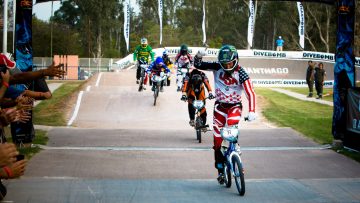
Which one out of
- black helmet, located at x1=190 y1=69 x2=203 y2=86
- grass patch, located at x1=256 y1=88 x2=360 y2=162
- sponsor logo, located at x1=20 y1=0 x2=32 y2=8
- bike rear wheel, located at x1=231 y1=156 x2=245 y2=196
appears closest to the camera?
bike rear wheel, located at x1=231 y1=156 x2=245 y2=196

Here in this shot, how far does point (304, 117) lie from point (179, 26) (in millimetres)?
76243

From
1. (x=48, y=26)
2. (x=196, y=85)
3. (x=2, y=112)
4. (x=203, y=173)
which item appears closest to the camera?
(x=2, y=112)

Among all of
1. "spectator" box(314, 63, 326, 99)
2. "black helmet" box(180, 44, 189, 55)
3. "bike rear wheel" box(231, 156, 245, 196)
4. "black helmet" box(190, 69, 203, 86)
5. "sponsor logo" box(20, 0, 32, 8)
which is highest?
"sponsor logo" box(20, 0, 32, 8)

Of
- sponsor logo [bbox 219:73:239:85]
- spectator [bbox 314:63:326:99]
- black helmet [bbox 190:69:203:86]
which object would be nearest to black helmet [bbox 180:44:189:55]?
black helmet [bbox 190:69:203:86]

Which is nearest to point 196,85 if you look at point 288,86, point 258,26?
point 288,86

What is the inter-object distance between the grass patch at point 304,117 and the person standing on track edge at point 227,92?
627 centimetres

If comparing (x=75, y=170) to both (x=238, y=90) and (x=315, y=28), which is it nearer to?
(x=238, y=90)

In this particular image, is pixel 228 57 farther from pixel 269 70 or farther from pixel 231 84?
pixel 269 70

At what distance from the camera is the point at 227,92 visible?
10.3 meters

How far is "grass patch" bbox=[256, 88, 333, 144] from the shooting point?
Answer: 17.9 m

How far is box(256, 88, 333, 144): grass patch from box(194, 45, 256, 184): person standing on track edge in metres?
6.27

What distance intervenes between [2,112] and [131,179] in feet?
16.4

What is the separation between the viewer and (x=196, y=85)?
16000mm

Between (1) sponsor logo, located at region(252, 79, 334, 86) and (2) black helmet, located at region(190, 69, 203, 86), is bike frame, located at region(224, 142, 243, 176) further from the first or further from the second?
(1) sponsor logo, located at region(252, 79, 334, 86)
